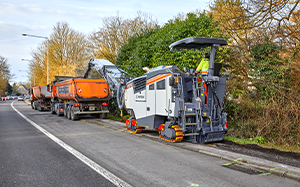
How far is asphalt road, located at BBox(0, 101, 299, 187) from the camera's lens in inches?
194

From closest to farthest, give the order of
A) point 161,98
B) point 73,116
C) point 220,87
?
point 220,87, point 161,98, point 73,116

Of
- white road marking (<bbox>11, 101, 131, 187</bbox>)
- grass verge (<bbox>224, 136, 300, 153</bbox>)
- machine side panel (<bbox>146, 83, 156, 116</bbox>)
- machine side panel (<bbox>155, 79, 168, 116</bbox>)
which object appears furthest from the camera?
machine side panel (<bbox>146, 83, 156, 116</bbox>)

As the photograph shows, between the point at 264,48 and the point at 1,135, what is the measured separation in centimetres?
1128

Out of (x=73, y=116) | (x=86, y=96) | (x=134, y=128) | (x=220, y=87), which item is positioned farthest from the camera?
(x=73, y=116)

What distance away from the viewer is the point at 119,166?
19.3 feet

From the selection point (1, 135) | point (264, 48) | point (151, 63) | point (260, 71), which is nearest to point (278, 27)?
point (264, 48)

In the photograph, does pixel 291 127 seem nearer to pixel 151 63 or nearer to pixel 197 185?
pixel 197 185

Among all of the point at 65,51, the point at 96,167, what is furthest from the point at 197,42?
the point at 65,51

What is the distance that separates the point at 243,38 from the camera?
11.9 m

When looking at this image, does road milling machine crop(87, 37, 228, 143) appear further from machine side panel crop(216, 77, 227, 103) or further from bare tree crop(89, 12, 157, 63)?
bare tree crop(89, 12, 157, 63)

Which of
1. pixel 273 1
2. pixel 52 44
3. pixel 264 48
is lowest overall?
pixel 264 48

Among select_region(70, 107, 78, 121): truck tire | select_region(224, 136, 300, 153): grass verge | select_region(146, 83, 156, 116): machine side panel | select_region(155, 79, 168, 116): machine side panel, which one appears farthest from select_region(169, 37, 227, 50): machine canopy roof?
select_region(70, 107, 78, 121): truck tire

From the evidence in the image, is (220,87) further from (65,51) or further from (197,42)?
(65,51)

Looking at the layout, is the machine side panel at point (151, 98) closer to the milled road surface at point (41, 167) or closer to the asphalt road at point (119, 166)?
the asphalt road at point (119, 166)
